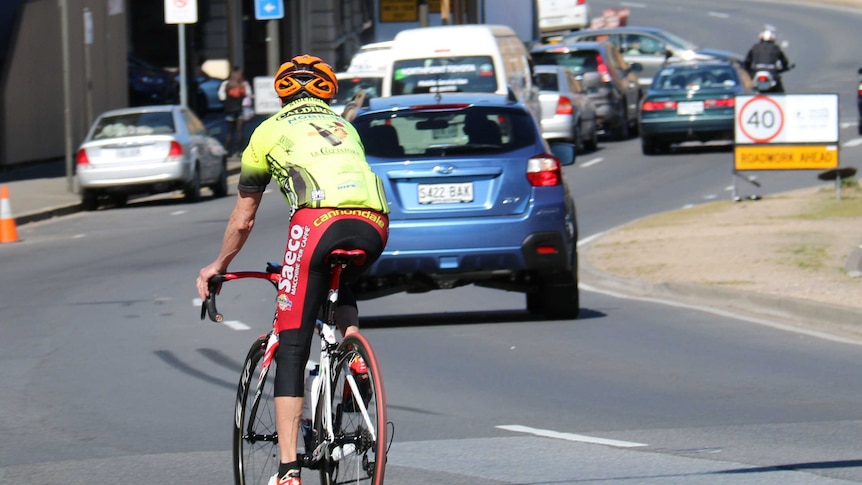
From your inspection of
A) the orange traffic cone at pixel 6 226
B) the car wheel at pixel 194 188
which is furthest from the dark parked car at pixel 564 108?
the orange traffic cone at pixel 6 226

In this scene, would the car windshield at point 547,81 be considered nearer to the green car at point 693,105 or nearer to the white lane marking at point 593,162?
the white lane marking at point 593,162

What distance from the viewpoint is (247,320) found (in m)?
13.6

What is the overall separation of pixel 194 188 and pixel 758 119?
8.86m

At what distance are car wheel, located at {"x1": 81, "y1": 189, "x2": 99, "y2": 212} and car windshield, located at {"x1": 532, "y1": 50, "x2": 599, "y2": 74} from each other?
1104 cm

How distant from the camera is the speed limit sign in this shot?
71.3 ft

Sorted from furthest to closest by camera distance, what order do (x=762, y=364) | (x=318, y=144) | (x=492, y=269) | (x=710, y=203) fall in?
(x=710, y=203) < (x=492, y=269) < (x=762, y=364) < (x=318, y=144)

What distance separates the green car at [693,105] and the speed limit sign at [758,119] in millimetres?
7079

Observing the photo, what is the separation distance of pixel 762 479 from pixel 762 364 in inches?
139

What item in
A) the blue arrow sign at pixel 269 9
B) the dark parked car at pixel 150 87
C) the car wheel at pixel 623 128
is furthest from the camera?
the dark parked car at pixel 150 87

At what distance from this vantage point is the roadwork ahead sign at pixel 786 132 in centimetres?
2144

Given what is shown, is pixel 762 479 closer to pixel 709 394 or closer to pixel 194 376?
pixel 709 394

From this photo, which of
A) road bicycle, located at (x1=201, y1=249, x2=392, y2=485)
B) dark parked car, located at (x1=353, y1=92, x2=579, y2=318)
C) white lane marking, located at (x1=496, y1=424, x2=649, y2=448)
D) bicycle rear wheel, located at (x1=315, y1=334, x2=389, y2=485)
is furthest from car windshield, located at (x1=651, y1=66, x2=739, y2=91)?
bicycle rear wheel, located at (x1=315, y1=334, x2=389, y2=485)

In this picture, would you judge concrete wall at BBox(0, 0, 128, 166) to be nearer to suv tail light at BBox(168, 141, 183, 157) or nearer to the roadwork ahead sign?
suv tail light at BBox(168, 141, 183, 157)

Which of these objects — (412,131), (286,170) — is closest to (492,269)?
(412,131)
